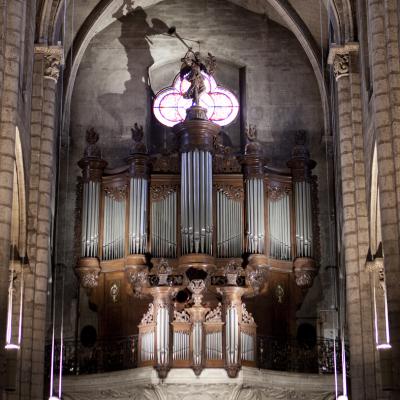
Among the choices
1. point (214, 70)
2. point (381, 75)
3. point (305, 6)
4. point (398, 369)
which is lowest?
point (398, 369)

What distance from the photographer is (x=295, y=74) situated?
103 ft

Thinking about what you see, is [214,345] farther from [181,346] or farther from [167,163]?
[167,163]

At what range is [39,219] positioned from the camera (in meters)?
24.8

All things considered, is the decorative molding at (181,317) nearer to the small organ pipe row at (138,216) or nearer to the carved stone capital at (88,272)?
the small organ pipe row at (138,216)

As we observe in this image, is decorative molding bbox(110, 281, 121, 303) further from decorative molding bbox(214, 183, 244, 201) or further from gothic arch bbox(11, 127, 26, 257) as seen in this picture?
gothic arch bbox(11, 127, 26, 257)

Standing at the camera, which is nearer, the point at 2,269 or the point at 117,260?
the point at 2,269

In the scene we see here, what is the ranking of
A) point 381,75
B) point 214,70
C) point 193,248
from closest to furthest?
point 381,75 → point 193,248 → point 214,70

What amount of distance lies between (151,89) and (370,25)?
11.0 m

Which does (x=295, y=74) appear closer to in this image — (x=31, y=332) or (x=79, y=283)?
(x=79, y=283)

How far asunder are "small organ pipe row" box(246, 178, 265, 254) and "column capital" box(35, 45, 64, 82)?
567cm

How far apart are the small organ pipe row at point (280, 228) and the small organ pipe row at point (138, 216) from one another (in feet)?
10.4

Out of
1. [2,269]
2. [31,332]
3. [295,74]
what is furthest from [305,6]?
[2,269]

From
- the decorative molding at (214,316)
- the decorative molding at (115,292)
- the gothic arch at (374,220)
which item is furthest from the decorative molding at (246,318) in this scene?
the decorative molding at (115,292)

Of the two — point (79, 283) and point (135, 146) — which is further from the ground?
point (135, 146)
